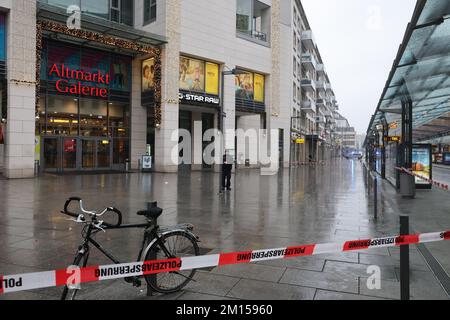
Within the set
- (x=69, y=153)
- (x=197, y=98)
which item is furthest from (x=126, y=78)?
(x=69, y=153)

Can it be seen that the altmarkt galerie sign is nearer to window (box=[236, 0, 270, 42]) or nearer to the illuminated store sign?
the illuminated store sign

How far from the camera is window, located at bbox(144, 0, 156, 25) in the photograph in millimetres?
27844

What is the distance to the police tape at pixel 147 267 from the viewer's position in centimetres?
291

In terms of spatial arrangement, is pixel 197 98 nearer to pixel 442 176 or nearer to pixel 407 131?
pixel 407 131

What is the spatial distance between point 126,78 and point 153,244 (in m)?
27.0

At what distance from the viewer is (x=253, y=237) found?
7379mm

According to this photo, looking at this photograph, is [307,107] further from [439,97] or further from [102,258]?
[102,258]

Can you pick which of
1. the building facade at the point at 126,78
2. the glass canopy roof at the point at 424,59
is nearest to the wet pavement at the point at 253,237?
the glass canopy roof at the point at 424,59

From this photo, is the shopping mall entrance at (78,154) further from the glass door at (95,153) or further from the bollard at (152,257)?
the bollard at (152,257)

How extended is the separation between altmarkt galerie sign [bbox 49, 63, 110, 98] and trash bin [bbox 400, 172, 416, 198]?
21.5 m

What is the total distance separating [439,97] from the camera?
16984 mm

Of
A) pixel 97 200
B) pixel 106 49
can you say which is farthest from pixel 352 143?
pixel 97 200

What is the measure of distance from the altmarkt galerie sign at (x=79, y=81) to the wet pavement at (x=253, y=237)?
13.3 metres
